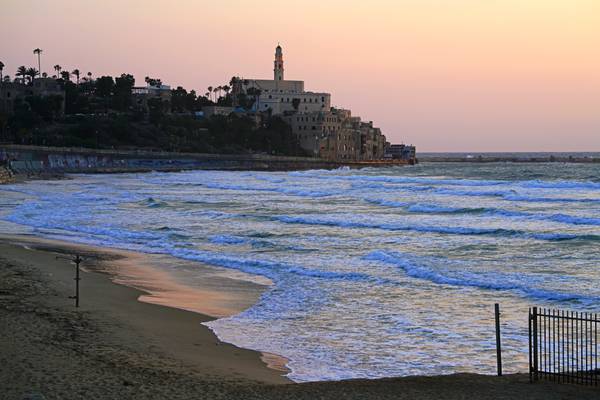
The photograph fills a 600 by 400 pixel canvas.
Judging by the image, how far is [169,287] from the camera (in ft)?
66.7

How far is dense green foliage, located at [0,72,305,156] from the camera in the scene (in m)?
130

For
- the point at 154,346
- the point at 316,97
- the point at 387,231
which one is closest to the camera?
the point at 154,346

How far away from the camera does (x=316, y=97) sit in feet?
556

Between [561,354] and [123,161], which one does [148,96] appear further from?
[561,354]

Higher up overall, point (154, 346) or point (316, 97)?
point (316, 97)

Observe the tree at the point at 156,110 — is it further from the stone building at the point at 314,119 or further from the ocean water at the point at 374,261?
the ocean water at the point at 374,261

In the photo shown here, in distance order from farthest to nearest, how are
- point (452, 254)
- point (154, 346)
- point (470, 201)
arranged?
point (470, 201) → point (452, 254) → point (154, 346)

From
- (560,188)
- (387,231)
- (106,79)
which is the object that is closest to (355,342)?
(387,231)

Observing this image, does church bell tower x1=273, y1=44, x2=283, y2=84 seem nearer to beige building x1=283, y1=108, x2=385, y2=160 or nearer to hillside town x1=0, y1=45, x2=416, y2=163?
hillside town x1=0, y1=45, x2=416, y2=163

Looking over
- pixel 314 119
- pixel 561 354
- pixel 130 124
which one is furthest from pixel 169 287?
pixel 314 119

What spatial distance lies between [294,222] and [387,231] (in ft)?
19.3

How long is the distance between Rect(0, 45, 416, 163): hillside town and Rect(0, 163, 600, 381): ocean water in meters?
82.7

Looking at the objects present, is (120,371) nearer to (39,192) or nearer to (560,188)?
(39,192)

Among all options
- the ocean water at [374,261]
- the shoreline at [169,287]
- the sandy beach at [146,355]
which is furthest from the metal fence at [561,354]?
the shoreline at [169,287]
